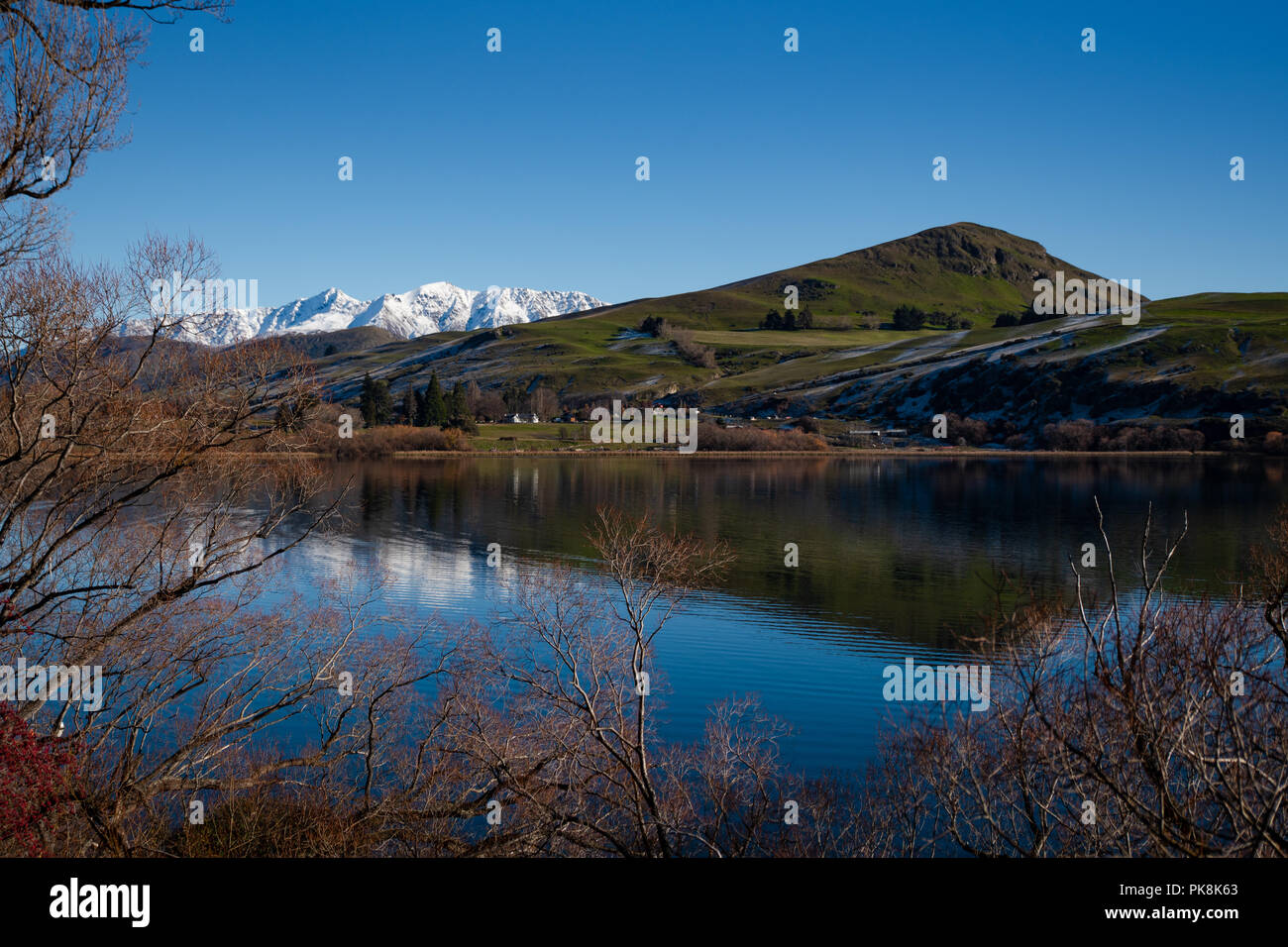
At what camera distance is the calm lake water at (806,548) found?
29422mm

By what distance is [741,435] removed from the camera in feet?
482

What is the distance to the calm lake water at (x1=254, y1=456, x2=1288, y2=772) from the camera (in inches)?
1158

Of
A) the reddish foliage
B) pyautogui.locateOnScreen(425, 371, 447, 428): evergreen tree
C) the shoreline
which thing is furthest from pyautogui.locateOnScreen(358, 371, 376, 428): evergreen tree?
the reddish foliage

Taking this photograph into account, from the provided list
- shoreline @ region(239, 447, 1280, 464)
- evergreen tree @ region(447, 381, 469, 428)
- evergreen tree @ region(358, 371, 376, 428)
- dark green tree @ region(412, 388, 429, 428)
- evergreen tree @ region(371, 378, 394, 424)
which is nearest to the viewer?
shoreline @ region(239, 447, 1280, 464)

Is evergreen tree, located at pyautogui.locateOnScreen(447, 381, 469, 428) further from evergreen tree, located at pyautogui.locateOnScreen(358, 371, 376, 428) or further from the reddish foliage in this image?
the reddish foliage

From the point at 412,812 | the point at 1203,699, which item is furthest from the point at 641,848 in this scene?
the point at 1203,699

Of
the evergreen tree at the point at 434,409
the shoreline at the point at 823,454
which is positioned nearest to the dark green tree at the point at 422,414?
the evergreen tree at the point at 434,409

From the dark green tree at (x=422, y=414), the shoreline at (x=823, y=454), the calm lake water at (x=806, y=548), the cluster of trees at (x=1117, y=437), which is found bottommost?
the calm lake water at (x=806, y=548)

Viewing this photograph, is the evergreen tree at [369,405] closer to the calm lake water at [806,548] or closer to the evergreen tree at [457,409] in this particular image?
the evergreen tree at [457,409]

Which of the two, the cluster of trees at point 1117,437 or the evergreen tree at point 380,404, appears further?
the evergreen tree at point 380,404

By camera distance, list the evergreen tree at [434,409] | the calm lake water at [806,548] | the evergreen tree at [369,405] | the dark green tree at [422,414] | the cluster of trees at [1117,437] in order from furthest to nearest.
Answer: the dark green tree at [422,414] < the evergreen tree at [434,409] < the evergreen tree at [369,405] < the cluster of trees at [1117,437] < the calm lake water at [806,548]

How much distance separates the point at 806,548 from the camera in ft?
176

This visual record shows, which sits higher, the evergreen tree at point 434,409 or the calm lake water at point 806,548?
the evergreen tree at point 434,409

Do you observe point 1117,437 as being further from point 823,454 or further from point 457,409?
point 457,409
